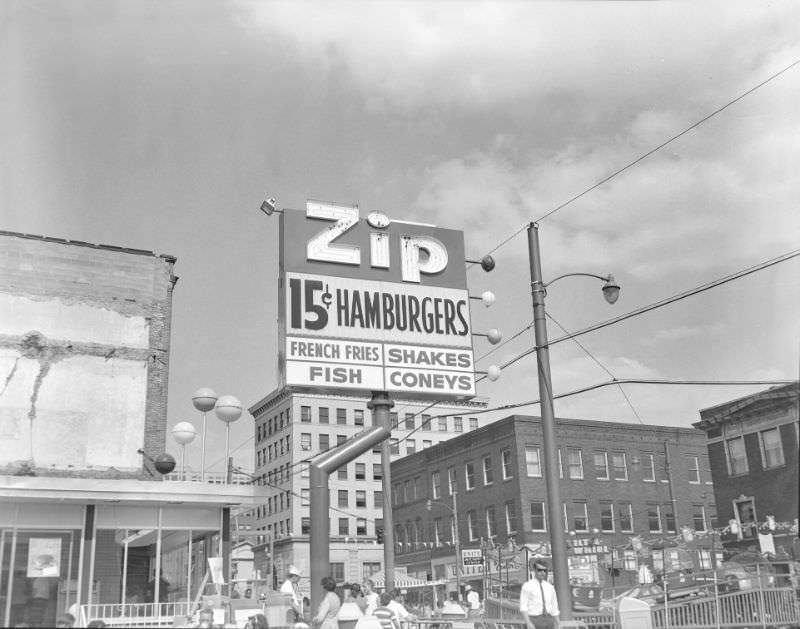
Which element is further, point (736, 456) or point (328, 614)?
point (736, 456)

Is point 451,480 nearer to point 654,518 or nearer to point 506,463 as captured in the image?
point 506,463

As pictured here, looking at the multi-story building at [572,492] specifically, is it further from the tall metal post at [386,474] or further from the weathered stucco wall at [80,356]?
the tall metal post at [386,474]

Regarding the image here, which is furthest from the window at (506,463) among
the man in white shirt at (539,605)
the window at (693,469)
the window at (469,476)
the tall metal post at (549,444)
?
the man in white shirt at (539,605)

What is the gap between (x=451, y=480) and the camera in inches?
2621

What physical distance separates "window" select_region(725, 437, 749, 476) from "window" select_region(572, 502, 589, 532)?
13.3m

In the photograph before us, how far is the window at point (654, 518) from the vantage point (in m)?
61.3

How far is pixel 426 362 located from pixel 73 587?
33.8 ft

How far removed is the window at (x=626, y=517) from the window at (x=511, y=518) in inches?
321

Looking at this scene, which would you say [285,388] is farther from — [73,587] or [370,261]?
[73,587]

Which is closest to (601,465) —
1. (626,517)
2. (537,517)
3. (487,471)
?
(626,517)

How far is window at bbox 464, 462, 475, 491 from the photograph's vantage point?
6397cm

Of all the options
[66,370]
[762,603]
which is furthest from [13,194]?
[762,603]

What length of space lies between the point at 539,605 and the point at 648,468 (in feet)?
175

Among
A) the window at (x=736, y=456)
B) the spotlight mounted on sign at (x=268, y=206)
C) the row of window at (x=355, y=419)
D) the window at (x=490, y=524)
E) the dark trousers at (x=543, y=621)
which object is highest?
the row of window at (x=355, y=419)
